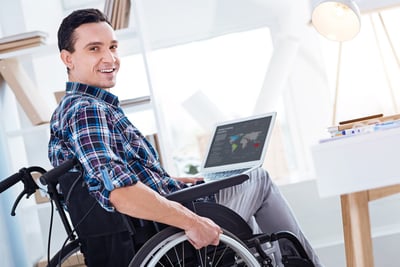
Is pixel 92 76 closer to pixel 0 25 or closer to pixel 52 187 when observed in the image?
pixel 52 187

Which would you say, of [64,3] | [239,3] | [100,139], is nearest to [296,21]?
[239,3]

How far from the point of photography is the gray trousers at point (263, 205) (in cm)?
217

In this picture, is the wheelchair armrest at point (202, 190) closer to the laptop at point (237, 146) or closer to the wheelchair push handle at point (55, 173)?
the wheelchair push handle at point (55, 173)

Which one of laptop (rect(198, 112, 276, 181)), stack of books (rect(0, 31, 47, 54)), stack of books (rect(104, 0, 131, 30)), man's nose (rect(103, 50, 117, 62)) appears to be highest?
stack of books (rect(104, 0, 131, 30))

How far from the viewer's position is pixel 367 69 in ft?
13.0

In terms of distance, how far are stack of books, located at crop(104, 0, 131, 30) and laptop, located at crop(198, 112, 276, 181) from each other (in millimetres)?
830

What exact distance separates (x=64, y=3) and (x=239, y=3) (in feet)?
3.52

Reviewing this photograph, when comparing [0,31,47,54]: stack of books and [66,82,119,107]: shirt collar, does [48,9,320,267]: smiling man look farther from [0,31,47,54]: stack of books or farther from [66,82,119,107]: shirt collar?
[0,31,47,54]: stack of books

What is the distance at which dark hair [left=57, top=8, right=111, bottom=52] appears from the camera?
2.11 m

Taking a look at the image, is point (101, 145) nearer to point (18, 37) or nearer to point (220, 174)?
point (220, 174)

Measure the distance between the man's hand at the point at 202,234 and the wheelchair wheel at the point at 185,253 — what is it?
18mm

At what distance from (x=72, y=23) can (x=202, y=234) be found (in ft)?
2.57

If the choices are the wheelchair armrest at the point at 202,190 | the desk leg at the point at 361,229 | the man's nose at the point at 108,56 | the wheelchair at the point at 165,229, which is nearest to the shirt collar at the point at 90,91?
the man's nose at the point at 108,56

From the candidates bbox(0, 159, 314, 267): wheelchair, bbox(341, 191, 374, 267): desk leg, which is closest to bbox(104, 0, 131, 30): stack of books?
bbox(0, 159, 314, 267): wheelchair
